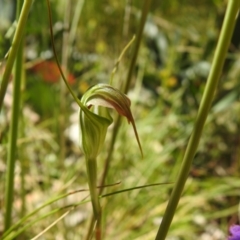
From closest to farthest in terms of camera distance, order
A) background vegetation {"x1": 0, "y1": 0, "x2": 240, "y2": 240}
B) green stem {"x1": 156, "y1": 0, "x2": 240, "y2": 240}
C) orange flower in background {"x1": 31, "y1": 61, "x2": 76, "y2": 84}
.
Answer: green stem {"x1": 156, "y1": 0, "x2": 240, "y2": 240} < background vegetation {"x1": 0, "y1": 0, "x2": 240, "y2": 240} < orange flower in background {"x1": 31, "y1": 61, "x2": 76, "y2": 84}

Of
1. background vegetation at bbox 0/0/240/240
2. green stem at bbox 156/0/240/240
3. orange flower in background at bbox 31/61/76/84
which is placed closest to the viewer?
green stem at bbox 156/0/240/240

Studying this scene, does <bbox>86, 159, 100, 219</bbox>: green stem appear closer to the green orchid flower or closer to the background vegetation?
the green orchid flower

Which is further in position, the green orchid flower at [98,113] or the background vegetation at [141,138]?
the background vegetation at [141,138]

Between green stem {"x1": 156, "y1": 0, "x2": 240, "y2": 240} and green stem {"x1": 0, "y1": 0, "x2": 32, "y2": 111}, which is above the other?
green stem {"x1": 0, "y1": 0, "x2": 32, "y2": 111}

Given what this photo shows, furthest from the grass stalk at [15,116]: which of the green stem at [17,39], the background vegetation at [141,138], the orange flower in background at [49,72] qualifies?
the orange flower in background at [49,72]

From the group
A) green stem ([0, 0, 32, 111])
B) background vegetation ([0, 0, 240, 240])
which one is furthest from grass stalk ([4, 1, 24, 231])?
background vegetation ([0, 0, 240, 240])

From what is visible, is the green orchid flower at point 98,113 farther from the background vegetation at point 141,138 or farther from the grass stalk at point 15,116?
the background vegetation at point 141,138

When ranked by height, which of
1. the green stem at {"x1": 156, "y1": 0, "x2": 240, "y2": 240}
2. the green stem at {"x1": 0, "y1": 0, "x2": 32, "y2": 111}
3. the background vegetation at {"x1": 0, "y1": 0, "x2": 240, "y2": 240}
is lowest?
the background vegetation at {"x1": 0, "y1": 0, "x2": 240, "y2": 240}

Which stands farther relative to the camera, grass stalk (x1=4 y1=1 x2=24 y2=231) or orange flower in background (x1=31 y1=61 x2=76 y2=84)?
orange flower in background (x1=31 y1=61 x2=76 y2=84)

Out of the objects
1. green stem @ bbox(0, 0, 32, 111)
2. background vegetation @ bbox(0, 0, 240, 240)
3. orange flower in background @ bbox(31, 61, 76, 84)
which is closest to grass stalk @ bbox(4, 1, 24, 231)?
green stem @ bbox(0, 0, 32, 111)
